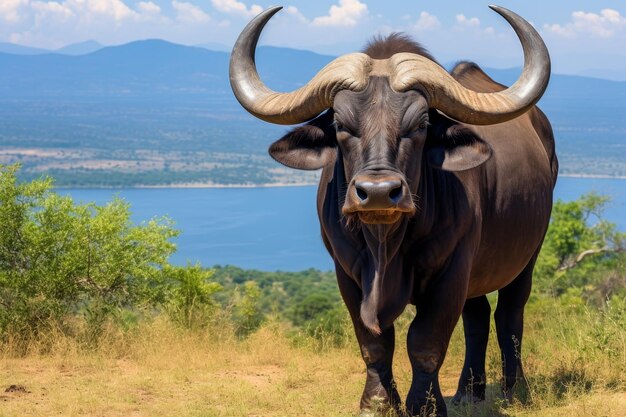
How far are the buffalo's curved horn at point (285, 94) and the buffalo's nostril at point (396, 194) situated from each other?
852 millimetres

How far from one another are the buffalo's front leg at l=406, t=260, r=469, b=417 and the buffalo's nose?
1.22 metres

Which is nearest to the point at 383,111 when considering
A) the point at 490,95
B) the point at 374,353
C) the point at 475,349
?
the point at 490,95

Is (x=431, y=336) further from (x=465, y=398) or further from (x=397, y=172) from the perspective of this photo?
(x=465, y=398)

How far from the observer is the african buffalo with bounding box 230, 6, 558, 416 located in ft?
19.2

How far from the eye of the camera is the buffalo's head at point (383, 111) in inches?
226

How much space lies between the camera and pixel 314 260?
506 feet

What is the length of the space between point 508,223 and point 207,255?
127 meters

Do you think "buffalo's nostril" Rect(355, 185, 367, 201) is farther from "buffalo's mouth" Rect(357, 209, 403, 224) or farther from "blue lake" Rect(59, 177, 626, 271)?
"blue lake" Rect(59, 177, 626, 271)

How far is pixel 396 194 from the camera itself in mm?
5461

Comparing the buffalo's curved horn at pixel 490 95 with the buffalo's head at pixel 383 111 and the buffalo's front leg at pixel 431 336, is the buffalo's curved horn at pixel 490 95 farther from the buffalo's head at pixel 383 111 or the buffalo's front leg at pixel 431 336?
the buffalo's front leg at pixel 431 336

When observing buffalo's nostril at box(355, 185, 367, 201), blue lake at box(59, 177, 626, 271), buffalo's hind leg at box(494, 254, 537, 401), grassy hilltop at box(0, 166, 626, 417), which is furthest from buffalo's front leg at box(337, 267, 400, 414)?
blue lake at box(59, 177, 626, 271)

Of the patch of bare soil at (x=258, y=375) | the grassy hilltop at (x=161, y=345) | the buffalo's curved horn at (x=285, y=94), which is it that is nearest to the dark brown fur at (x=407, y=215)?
the buffalo's curved horn at (x=285, y=94)

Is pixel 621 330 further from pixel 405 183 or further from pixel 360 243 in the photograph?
pixel 405 183

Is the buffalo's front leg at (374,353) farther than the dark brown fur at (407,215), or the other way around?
the buffalo's front leg at (374,353)
